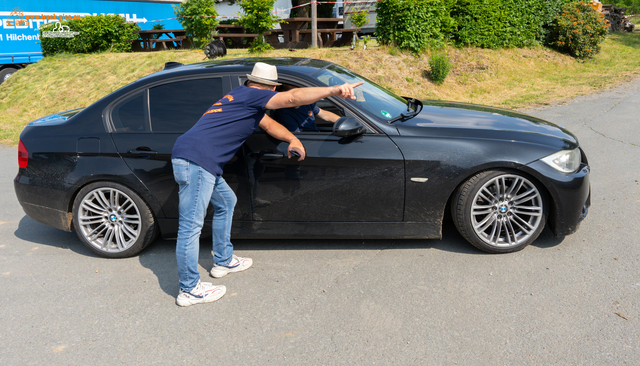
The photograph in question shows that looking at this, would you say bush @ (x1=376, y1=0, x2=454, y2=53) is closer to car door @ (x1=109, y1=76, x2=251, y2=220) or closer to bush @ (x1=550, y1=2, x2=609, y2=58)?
bush @ (x1=550, y1=2, x2=609, y2=58)

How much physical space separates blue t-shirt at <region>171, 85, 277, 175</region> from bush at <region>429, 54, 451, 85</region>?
1039 centimetres

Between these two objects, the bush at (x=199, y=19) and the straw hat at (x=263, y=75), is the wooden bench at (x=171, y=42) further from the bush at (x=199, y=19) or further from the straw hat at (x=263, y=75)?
the straw hat at (x=263, y=75)

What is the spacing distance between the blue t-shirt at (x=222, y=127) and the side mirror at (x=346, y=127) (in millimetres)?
576

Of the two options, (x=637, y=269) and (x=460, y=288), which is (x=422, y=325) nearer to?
(x=460, y=288)

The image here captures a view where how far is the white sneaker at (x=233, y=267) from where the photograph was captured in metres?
3.97

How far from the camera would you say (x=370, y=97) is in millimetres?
4527

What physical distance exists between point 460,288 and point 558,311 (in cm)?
65

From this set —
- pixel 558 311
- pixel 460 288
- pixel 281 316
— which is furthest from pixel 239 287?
pixel 558 311

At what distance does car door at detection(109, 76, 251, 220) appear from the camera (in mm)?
4113

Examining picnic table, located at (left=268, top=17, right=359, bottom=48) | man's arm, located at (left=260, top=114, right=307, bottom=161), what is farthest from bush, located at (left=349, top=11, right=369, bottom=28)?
man's arm, located at (left=260, top=114, right=307, bottom=161)

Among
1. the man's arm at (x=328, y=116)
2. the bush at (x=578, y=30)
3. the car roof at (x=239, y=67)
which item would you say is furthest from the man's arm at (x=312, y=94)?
the bush at (x=578, y=30)

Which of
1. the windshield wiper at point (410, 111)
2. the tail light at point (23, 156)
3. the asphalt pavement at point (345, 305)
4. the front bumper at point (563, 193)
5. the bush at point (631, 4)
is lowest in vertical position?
the asphalt pavement at point (345, 305)

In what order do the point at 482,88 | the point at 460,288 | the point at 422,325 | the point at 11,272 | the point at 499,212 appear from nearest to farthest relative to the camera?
the point at 422,325 → the point at 460,288 → the point at 499,212 → the point at 11,272 → the point at 482,88

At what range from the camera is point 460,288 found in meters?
3.58
